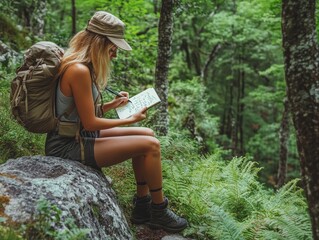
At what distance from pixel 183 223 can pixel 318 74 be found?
2475 mm

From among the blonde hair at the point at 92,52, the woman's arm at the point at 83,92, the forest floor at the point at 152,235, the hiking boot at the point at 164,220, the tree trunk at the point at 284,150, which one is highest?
the blonde hair at the point at 92,52

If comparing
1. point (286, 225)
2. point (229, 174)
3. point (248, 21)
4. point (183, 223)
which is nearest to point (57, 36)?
point (229, 174)

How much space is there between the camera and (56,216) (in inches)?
124

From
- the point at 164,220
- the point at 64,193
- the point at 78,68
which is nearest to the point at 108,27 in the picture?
the point at 78,68

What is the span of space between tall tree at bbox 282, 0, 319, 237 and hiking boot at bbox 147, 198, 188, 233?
1.80 metres

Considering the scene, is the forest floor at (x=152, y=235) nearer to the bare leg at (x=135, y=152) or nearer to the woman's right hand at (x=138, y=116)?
the bare leg at (x=135, y=152)

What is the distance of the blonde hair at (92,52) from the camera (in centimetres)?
423

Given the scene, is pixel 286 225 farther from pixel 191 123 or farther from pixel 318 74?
pixel 191 123

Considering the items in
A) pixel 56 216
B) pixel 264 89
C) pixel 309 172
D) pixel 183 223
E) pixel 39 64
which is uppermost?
pixel 39 64

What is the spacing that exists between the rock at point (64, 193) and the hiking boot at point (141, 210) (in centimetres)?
51

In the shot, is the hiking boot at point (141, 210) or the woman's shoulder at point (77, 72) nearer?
the woman's shoulder at point (77, 72)

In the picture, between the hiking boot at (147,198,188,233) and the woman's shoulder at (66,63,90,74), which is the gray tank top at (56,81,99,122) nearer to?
the woman's shoulder at (66,63,90,74)

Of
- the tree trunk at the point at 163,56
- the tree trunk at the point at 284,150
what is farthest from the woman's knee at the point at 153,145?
the tree trunk at the point at 284,150

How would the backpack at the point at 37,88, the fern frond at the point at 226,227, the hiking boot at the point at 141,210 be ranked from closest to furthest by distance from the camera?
the backpack at the point at 37,88, the fern frond at the point at 226,227, the hiking boot at the point at 141,210
